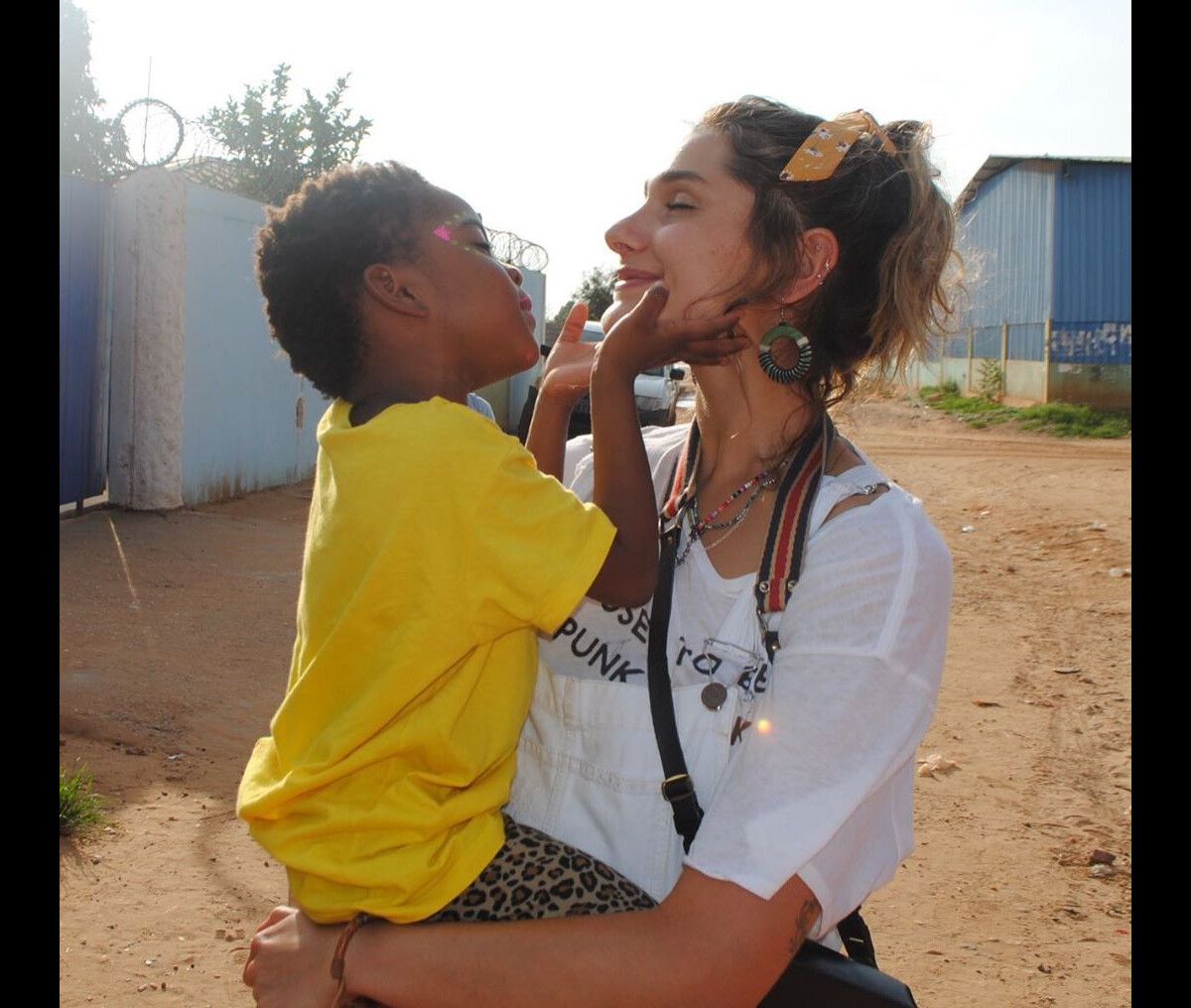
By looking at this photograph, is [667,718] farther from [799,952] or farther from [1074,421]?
[1074,421]

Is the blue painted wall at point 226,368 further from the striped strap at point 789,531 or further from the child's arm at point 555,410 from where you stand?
the striped strap at point 789,531

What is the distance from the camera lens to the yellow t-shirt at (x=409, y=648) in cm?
176

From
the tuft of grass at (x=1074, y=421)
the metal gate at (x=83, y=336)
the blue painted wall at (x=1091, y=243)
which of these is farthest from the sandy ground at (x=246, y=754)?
the blue painted wall at (x=1091, y=243)

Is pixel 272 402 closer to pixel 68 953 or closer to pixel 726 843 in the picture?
pixel 68 953

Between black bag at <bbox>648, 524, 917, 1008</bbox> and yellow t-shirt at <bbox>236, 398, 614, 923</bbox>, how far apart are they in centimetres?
17

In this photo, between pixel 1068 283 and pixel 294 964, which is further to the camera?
pixel 1068 283

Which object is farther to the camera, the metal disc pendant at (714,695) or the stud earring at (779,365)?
the stud earring at (779,365)

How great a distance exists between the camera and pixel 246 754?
17.3ft

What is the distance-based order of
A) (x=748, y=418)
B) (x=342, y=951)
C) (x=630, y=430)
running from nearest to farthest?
(x=342, y=951) < (x=630, y=430) < (x=748, y=418)

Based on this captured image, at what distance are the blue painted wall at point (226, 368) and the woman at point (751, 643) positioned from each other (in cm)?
872

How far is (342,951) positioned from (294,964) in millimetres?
98

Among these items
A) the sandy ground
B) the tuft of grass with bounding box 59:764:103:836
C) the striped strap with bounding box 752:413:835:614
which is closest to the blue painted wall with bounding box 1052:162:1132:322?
the sandy ground

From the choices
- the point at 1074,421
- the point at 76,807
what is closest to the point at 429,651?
the point at 76,807
